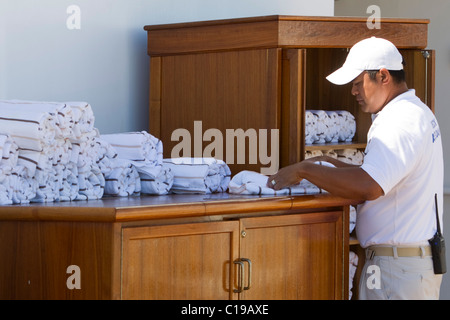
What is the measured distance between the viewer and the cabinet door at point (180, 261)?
2.76 meters

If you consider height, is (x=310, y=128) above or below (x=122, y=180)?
above

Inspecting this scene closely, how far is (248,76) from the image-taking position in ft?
13.0

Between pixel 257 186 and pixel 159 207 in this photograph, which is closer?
pixel 159 207

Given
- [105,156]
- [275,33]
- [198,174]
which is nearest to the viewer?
[105,156]

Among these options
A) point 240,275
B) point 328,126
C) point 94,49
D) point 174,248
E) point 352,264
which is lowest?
point 352,264

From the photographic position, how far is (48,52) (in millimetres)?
3799

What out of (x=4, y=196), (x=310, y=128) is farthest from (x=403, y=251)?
(x=4, y=196)

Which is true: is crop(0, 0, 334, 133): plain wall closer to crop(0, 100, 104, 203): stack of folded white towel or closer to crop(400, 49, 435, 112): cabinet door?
crop(0, 100, 104, 203): stack of folded white towel

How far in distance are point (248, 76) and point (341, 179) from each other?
35.8 inches

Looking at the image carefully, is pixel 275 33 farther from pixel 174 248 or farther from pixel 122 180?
pixel 174 248

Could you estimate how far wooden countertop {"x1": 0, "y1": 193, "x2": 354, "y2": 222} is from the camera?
2660 mm

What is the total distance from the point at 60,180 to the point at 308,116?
64.8 inches

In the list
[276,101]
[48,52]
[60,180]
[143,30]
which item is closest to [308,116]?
[276,101]
